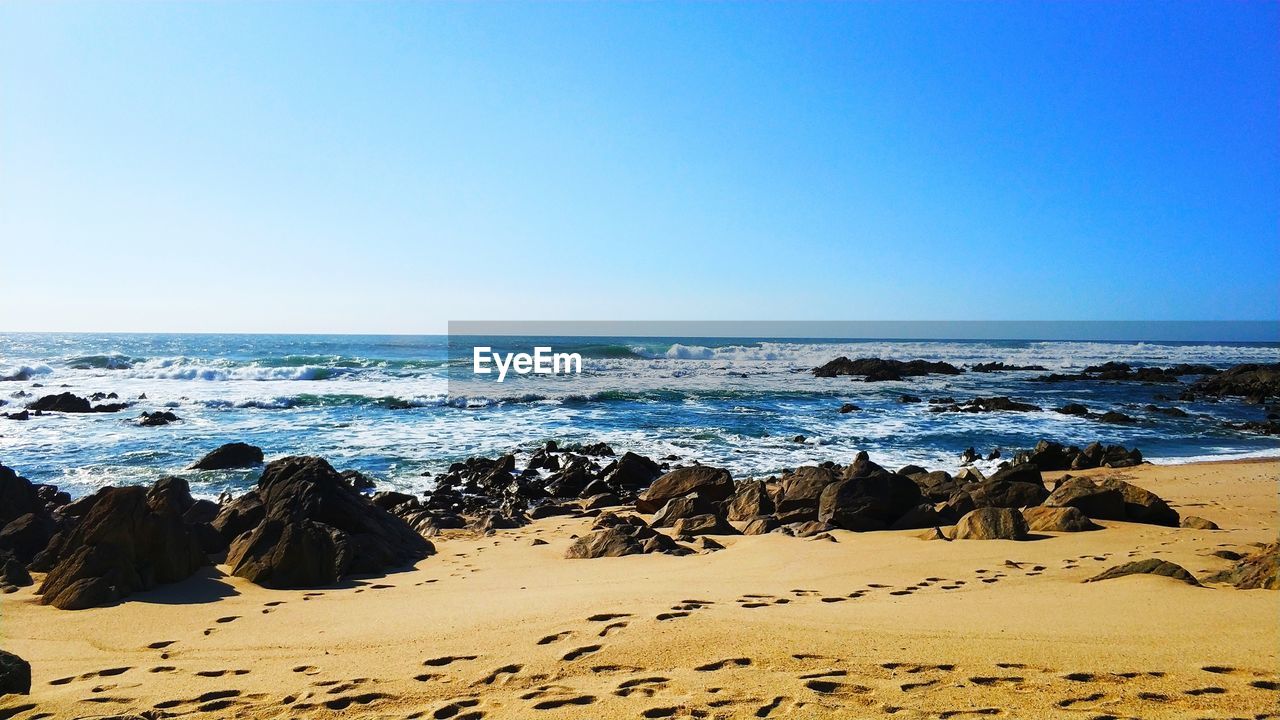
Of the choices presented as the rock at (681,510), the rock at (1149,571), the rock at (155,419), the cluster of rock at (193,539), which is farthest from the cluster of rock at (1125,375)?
the rock at (155,419)

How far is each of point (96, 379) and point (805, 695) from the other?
1768 inches

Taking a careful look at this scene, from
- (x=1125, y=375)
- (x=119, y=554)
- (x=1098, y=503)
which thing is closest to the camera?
(x=119, y=554)

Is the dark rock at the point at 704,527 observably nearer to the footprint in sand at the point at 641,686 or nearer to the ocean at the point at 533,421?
the footprint in sand at the point at 641,686

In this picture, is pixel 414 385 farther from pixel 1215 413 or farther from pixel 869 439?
pixel 1215 413

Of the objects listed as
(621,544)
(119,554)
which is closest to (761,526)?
(621,544)

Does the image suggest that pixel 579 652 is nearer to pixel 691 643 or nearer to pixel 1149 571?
pixel 691 643

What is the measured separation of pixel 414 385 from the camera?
31938 mm

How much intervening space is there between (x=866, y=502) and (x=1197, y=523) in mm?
3640

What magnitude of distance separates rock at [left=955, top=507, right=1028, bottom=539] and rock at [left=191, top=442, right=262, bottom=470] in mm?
13113

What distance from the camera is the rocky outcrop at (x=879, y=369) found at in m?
42.0

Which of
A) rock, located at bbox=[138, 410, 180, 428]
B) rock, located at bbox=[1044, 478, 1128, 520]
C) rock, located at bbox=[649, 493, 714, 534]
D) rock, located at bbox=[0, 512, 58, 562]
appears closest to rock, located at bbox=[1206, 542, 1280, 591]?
rock, located at bbox=[1044, 478, 1128, 520]

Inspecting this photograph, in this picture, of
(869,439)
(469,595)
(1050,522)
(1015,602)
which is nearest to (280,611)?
(469,595)

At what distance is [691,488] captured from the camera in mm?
10508

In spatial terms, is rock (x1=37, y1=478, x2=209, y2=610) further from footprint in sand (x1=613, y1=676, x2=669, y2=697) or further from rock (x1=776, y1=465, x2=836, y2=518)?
rock (x1=776, y1=465, x2=836, y2=518)
